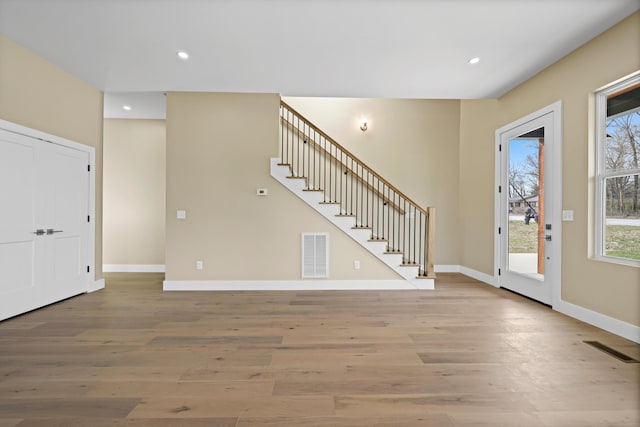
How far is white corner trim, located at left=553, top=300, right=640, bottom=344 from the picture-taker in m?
2.86

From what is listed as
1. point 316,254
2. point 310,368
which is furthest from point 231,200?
point 310,368

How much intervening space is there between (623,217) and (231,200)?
4.96m

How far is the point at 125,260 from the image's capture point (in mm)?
6328

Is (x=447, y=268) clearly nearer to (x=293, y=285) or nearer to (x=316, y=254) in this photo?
(x=316, y=254)

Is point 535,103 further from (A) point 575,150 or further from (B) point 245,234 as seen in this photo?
(B) point 245,234

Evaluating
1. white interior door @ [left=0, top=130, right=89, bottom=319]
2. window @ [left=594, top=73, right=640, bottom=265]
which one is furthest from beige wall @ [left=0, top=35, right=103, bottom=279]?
window @ [left=594, top=73, right=640, bottom=265]

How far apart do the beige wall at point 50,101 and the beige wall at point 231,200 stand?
1.13 m

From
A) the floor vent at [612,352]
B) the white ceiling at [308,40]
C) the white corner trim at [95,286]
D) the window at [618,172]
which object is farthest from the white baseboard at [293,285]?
the white ceiling at [308,40]

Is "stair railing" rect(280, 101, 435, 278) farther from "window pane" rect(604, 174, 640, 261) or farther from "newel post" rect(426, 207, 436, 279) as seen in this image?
"window pane" rect(604, 174, 640, 261)

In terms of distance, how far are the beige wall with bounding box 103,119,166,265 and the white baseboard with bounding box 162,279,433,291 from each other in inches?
77.5

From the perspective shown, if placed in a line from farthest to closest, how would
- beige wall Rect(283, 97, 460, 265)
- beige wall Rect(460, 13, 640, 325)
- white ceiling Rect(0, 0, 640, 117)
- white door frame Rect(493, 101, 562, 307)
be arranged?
beige wall Rect(283, 97, 460, 265)
white door frame Rect(493, 101, 562, 307)
beige wall Rect(460, 13, 640, 325)
white ceiling Rect(0, 0, 640, 117)

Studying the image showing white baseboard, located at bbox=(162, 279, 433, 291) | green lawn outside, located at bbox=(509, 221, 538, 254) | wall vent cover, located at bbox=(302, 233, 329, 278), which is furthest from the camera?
wall vent cover, located at bbox=(302, 233, 329, 278)

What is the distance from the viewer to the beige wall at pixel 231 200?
16.0 feet

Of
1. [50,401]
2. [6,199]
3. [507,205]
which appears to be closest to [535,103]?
[507,205]
